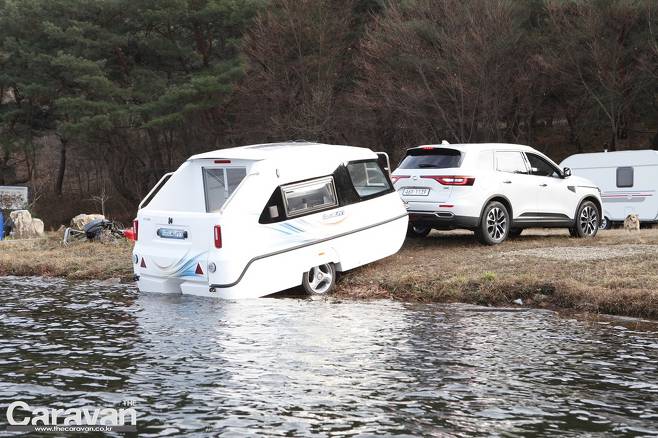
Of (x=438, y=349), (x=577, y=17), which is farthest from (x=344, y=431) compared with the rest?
(x=577, y=17)

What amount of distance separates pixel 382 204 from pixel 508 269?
2.29 metres

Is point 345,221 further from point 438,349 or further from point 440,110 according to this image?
point 440,110

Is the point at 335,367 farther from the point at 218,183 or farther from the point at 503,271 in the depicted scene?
the point at 218,183

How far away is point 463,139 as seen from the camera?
1443 inches

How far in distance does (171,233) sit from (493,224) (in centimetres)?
643

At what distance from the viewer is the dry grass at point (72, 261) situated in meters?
15.4

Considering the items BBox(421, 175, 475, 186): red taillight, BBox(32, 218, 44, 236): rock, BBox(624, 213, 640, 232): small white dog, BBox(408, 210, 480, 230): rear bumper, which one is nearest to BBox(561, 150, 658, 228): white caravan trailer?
BBox(624, 213, 640, 232): small white dog

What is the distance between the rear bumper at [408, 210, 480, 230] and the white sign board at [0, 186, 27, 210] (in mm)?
20209

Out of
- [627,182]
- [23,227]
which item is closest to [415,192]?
[627,182]

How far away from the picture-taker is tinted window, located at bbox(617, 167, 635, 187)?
1000 inches

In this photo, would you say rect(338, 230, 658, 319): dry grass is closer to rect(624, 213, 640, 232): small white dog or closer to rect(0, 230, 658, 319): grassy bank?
rect(0, 230, 658, 319): grassy bank

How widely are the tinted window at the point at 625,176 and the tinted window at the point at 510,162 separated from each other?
1025 centimetres

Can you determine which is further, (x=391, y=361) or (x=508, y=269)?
(x=508, y=269)

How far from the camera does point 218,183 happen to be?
14.0 metres
